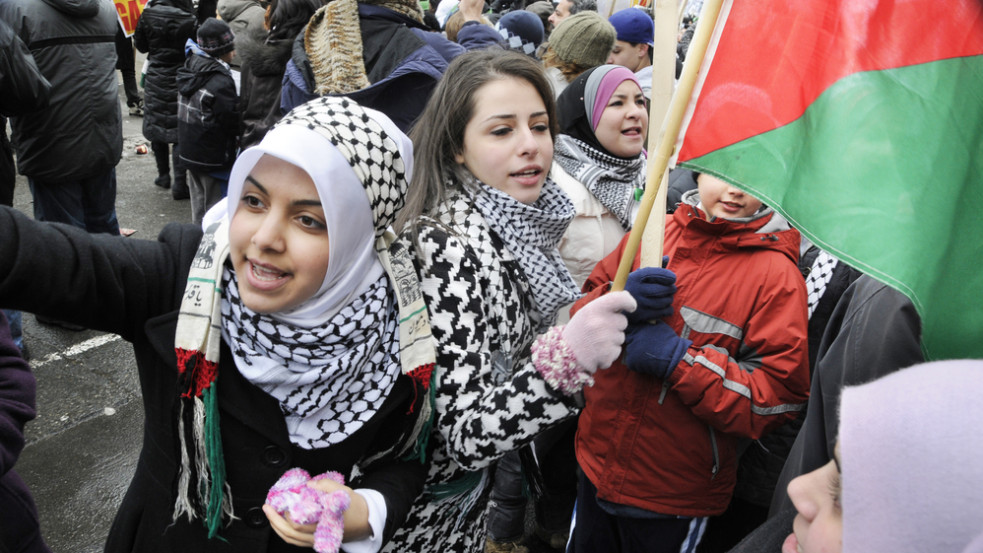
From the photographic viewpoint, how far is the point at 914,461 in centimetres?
85

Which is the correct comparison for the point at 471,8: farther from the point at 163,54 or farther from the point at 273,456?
the point at 273,456

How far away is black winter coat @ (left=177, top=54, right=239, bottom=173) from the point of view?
4.70m

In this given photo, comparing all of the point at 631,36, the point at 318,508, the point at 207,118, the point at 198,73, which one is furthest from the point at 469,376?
the point at 198,73

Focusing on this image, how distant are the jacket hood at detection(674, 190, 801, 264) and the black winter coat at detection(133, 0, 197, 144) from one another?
5503 mm

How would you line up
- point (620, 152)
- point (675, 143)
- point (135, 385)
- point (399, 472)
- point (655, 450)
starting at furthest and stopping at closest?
point (135, 385) → point (620, 152) → point (655, 450) → point (399, 472) → point (675, 143)

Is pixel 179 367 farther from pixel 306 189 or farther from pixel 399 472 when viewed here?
pixel 399 472

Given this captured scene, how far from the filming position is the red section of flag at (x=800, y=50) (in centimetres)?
128

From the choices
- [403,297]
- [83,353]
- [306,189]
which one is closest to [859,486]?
[403,297]

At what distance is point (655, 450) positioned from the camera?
203cm

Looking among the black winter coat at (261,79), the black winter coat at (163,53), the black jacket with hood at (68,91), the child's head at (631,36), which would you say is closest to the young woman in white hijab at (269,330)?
the black winter coat at (261,79)

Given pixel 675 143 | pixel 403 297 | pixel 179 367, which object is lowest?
pixel 179 367

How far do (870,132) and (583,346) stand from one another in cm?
69

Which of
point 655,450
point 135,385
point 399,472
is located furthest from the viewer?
point 135,385

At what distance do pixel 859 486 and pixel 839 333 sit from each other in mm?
850
